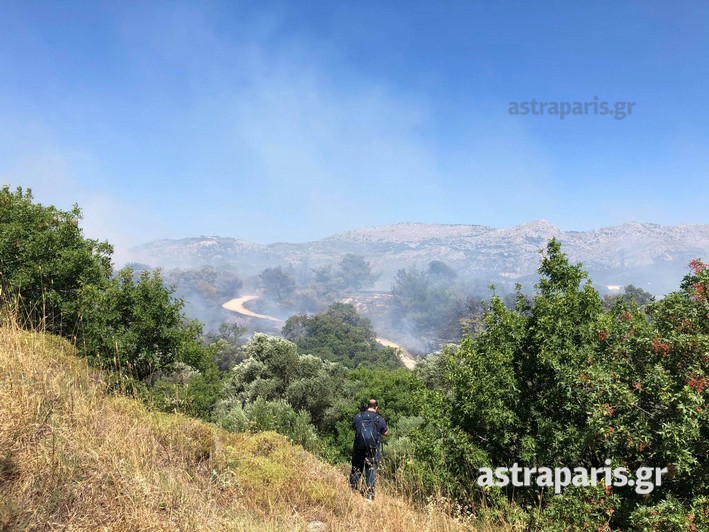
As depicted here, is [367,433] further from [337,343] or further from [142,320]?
[337,343]

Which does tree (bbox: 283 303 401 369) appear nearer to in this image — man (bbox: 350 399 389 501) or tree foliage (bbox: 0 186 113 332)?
tree foliage (bbox: 0 186 113 332)

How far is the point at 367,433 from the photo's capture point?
26.4ft

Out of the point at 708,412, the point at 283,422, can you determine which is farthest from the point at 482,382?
the point at 283,422

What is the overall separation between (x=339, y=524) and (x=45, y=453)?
306cm

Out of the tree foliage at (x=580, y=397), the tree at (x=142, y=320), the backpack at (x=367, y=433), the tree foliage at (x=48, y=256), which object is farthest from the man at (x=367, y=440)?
the tree foliage at (x=48, y=256)

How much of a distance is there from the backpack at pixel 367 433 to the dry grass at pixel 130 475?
1229 millimetres

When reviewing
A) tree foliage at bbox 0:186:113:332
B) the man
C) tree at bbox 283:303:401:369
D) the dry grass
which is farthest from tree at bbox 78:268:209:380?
tree at bbox 283:303:401:369

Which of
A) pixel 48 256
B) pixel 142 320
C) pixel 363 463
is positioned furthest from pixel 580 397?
pixel 48 256

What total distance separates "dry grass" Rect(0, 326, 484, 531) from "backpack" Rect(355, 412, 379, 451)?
1.23m

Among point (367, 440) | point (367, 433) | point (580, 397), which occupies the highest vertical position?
point (580, 397)

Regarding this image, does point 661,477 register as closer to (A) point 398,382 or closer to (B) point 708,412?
(B) point 708,412

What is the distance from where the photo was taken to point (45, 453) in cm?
374

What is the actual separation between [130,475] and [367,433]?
503 cm

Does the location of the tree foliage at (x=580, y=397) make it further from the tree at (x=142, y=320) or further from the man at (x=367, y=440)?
the tree at (x=142, y=320)
